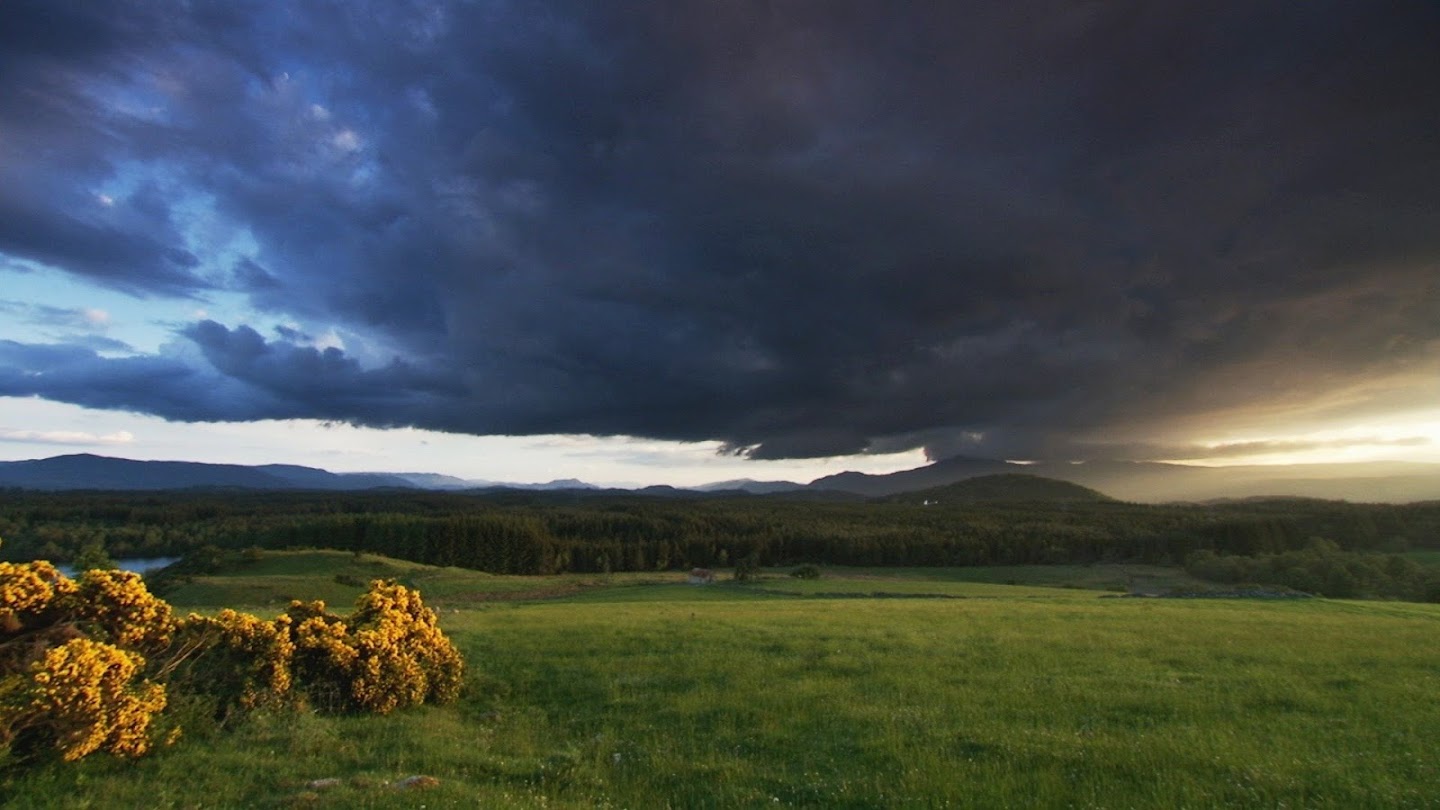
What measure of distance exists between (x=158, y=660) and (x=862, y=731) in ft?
41.8

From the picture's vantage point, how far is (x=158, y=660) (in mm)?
12906

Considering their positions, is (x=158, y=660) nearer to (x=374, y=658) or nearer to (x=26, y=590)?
(x=26, y=590)

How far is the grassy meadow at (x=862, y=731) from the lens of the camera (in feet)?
30.7

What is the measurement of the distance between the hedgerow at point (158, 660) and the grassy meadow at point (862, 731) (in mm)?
617

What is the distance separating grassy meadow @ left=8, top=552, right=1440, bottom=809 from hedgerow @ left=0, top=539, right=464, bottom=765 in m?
0.62

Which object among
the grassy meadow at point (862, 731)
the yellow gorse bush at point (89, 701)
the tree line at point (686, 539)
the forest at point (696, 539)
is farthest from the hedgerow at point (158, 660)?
the forest at point (696, 539)

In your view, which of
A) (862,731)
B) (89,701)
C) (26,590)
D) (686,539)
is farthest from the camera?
(686,539)

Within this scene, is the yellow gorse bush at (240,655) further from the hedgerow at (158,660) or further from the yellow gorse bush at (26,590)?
the yellow gorse bush at (26,590)

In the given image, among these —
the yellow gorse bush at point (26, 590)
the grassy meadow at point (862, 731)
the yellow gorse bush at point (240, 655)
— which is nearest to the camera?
the grassy meadow at point (862, 731)

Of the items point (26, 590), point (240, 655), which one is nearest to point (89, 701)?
point (26, 590)

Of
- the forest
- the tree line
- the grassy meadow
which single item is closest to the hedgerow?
the grassy meadow

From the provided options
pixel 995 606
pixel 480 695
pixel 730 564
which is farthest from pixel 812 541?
pixel 480 695

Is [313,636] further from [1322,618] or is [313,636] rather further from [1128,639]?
[1322,618]

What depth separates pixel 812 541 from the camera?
16225 centimetres
